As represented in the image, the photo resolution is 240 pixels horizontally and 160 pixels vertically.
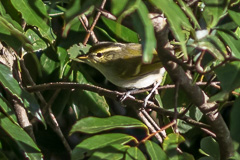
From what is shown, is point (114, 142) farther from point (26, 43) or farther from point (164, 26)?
point (26, 43)

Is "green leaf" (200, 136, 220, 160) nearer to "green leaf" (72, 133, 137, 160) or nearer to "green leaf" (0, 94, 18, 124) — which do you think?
"green leaf" (72, 133, 137, 160)

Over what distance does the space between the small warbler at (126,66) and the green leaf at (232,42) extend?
1.47 m

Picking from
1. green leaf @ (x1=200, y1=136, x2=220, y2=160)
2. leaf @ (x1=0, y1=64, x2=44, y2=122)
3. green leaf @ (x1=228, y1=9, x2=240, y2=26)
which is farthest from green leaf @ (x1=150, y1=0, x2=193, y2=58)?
green leaf @ (x1=200, y1=136, x2=220, y2=160)

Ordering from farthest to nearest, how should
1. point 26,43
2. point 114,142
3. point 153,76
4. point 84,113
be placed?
point 153,76
point 84,113
point 26,43
point 114,142

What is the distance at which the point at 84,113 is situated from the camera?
10.7 feet

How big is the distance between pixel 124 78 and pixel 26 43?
147 cm

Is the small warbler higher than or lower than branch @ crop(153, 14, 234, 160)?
lower

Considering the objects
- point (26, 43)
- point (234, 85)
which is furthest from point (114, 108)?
point (234, 85)

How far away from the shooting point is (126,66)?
3.85m

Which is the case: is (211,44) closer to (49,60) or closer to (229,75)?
(229,75)

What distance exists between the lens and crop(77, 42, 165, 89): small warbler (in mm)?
3512

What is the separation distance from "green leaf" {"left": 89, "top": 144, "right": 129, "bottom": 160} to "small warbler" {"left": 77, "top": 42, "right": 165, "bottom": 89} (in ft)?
4.87

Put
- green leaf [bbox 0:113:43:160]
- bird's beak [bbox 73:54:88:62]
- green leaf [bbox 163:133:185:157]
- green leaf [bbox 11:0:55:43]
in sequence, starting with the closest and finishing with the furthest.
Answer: green leaf [bbox 163:133:185:157] < green leaf [bbox 0:113:43:160] < green leaf [bbox 11:0:55:43] < bird's beak [bbox 73:54:88:62]

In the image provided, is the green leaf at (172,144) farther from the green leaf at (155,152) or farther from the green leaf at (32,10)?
the green leaf at (32,10)
